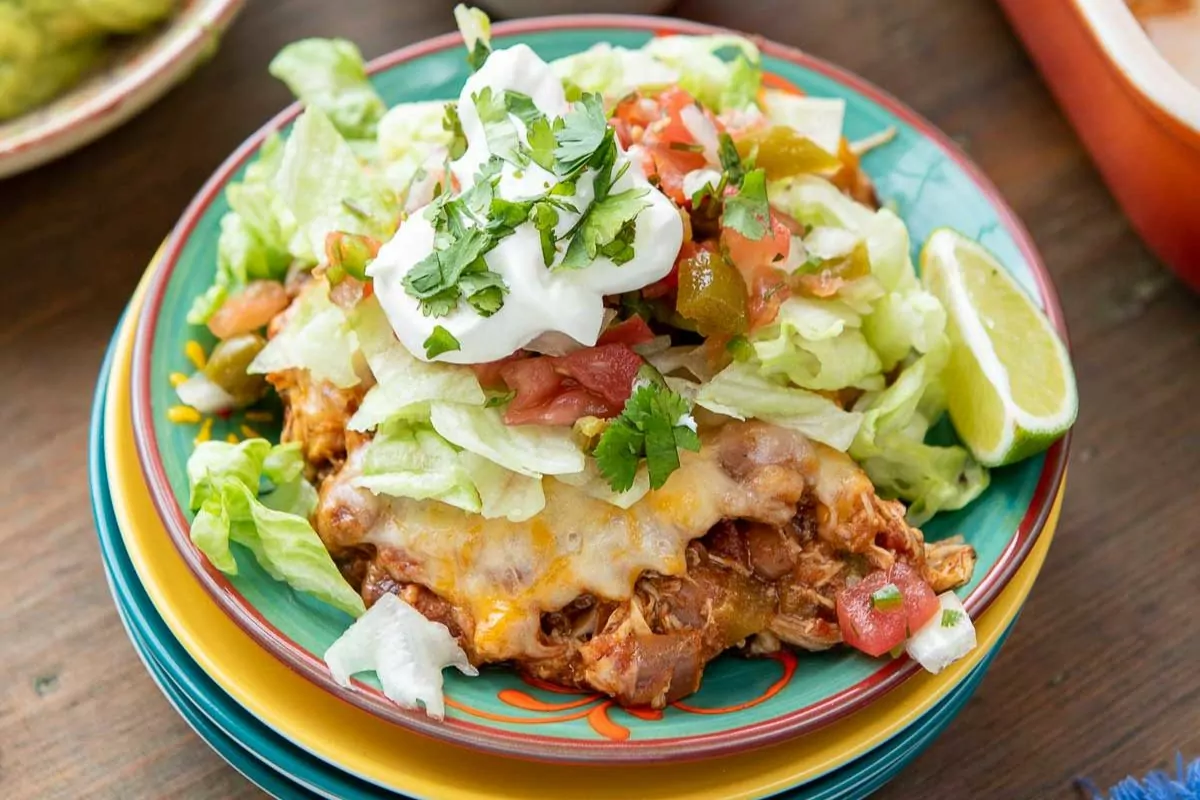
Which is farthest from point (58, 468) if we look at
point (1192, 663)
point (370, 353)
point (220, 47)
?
point (1192, 663)

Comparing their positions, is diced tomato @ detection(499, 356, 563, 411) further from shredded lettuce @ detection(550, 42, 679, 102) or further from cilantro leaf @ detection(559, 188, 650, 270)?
shredded lettuce @ detection(550, 42, 679, 102)

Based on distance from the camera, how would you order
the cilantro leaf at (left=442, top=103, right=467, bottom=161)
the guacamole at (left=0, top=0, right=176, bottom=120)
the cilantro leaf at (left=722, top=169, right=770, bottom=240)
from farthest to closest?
the guacamole at (left=0, top=0, right=176, bottom=120) → the cilantro leaf at (left=442, top=103, right=467, bottom=161) → the cilantro leaf at (left=722, top=169, right=770, bottom=240)

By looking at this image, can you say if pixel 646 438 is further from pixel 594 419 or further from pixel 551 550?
pixel 551 550

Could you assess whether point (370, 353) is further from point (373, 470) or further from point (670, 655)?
point (670, 655)

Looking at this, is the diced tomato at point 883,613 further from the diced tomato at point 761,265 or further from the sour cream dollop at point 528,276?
the sour cream dollop at point 528,276

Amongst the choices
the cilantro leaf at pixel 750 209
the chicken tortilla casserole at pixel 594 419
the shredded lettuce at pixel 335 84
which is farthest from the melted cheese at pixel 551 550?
the shredded lettuce at pixel 335 84

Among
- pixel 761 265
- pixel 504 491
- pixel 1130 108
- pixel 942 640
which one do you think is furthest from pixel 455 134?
pixel 1130 108

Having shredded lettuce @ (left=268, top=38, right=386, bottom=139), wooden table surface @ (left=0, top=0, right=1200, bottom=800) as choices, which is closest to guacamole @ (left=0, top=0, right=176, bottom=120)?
wooden table surface @ (left=0, top=0, right=1200, bottom=800)
